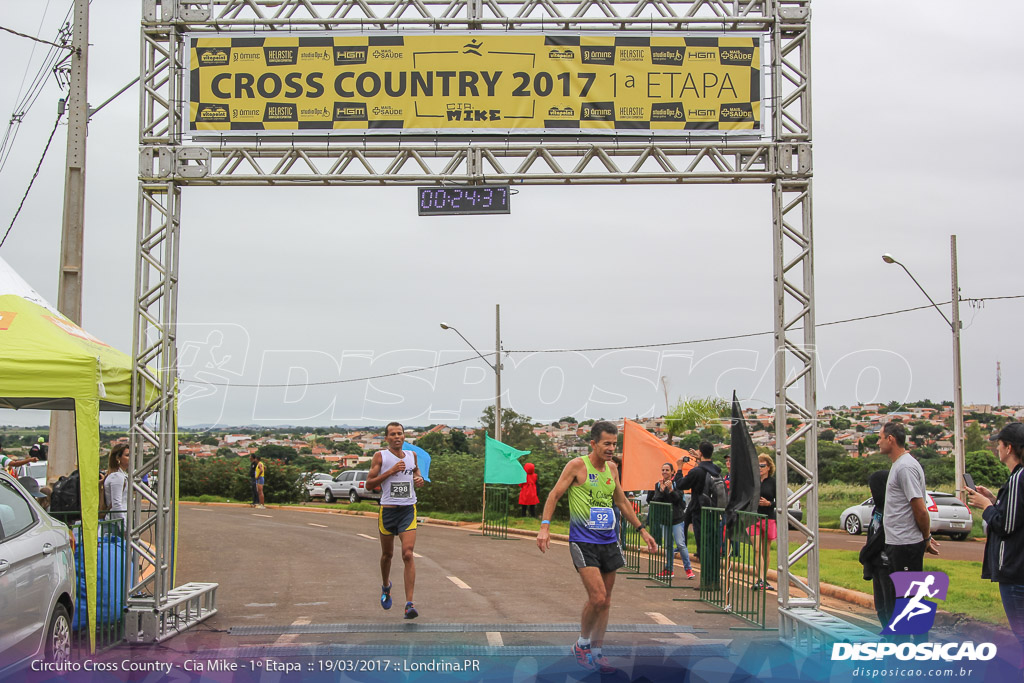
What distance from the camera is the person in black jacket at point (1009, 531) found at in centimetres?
A: 719

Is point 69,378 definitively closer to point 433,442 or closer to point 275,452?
point 433,442

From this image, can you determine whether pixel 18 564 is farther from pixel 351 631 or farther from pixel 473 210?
pixel 473 210

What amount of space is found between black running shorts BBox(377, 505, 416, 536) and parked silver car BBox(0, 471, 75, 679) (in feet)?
11.3

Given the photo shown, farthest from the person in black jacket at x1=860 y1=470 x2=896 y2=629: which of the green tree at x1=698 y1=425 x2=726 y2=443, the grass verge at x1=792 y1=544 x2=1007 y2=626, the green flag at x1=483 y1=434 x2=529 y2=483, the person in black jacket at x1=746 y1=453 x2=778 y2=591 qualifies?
the green tree at x1=698 y1=425 x2=726 y2=443

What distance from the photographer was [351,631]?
398 inches

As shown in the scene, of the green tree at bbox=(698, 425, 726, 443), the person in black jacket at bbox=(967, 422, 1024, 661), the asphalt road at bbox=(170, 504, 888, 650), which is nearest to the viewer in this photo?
the person in black jacket at bbox=(967, 422, 1024, 661)

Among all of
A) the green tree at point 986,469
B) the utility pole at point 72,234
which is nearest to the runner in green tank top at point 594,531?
the utility pole at point 72,234

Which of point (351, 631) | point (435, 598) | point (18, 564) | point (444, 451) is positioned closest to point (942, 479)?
point (444, 451)

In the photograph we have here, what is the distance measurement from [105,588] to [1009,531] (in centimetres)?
793

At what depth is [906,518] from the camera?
27.4 feet

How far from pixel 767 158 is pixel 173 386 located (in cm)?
691

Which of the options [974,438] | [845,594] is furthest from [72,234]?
[974,438]

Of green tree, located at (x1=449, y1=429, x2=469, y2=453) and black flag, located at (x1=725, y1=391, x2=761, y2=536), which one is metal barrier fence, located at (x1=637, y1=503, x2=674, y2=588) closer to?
black flag, located at (x1=725, y1=391, x2=761, y2=536)

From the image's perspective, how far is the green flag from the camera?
72.7ft
